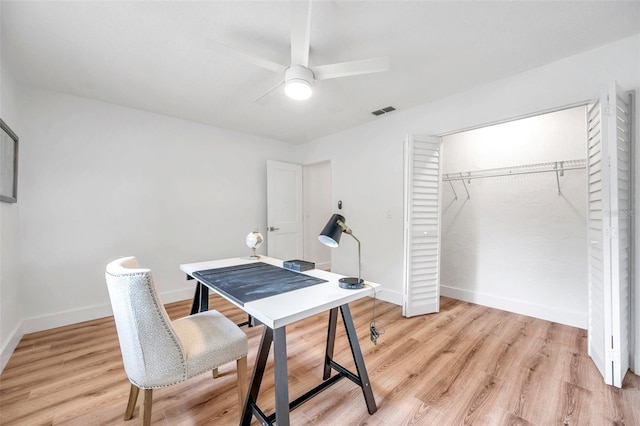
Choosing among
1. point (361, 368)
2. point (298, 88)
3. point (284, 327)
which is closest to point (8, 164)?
point (298, 88)

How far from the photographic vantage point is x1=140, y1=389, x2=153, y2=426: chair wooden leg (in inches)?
47.3

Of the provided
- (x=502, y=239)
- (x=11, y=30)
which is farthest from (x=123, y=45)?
(x=502, y=239)

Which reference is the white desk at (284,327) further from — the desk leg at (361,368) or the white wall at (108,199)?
the white wall at (108,199)

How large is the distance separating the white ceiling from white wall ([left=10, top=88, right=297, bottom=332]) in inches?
15.1

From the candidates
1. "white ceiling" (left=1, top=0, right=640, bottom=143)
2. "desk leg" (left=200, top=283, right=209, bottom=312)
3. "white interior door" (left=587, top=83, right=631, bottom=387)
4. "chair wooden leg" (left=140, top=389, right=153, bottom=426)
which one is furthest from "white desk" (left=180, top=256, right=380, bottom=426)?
"white ceiling" (left=1, top=0, right=640, bottom=143)

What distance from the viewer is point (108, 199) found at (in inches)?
114

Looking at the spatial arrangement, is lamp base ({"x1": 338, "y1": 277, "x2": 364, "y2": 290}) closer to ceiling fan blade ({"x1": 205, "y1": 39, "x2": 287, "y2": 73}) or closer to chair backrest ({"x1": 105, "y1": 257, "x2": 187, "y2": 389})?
chair backrest ({"x1": 105, "y1": 257, "x2": 187, "y2": 389})

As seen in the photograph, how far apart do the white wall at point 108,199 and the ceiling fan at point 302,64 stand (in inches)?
86.4

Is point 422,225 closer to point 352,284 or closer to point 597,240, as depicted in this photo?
point 597,240

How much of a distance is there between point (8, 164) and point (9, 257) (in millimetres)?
767

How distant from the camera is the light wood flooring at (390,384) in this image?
1.48 m

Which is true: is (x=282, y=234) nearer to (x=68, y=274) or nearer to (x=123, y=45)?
(x=68, y=274)

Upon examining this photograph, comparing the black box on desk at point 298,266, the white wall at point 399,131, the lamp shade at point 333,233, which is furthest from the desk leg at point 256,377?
the white wall at point 399,131

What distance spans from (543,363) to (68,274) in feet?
14.3
